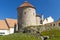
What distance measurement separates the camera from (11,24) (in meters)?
73.7

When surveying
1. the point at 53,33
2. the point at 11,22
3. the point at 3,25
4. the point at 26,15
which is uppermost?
the point at 26,15

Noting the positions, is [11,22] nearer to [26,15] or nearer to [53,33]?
[26,15]

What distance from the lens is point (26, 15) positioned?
5281 centimetres

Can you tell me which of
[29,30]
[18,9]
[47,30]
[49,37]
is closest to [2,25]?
[18,9]

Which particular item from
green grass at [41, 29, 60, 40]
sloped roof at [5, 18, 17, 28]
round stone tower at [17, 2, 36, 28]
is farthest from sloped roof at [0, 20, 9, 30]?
green grass at [41, 29, 60, 40]

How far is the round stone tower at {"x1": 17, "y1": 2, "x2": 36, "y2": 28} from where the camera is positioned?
52.2 meters

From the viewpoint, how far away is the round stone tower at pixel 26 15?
2056 inches

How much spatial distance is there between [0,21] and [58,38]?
1626 inches

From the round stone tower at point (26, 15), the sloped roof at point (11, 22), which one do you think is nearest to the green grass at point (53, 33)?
the round stone tower at point (26, 15)

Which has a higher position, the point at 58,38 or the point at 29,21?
the point at 29,21

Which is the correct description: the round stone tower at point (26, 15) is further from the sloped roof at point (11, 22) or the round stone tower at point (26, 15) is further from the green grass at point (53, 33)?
the sloped roof at point (11, 22)

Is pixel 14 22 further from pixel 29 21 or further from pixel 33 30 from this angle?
pixel 33 30

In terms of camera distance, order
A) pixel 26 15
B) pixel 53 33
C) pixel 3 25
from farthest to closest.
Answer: pixel 3 25
pixel 26 15
pixel 53 33

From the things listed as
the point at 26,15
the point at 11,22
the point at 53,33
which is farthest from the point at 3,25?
the point at 53,33
